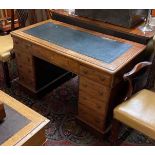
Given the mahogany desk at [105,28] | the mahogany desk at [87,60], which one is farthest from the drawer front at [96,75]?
the mahogany desk at [105,28]

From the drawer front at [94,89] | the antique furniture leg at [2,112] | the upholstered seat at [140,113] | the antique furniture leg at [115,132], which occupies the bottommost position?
the antique furniture leg at [115,132]

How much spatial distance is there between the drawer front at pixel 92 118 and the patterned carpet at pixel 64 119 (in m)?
0.10

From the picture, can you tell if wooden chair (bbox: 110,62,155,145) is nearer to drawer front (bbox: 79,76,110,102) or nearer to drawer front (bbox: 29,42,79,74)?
drawer front (bbox: 79,76,110,102)

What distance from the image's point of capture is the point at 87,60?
155 centimetres

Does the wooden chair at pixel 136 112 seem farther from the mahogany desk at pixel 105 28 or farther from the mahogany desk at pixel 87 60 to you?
the mahogany desk at pixel 105 28

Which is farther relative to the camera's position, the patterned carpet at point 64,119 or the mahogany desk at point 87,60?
the patterned carpet at point 64,119

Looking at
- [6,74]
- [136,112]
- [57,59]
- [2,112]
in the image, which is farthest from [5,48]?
[136,112]

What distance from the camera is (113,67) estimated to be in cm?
148

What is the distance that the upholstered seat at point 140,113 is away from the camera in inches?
54.5

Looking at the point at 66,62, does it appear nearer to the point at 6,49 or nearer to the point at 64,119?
the point at 64,119

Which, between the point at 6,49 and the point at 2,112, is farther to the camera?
the point at 6,49

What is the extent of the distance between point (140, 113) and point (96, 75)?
38cm

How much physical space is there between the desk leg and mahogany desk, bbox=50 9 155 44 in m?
0.53
